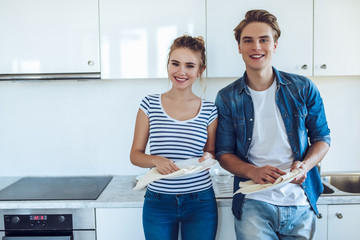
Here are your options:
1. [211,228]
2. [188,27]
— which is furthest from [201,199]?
[188,27]

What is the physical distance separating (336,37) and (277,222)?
3.43ft

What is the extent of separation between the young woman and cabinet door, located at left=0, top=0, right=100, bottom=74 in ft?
1.92

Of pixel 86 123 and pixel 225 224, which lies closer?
pixel 225 224

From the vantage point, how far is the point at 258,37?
1323 millimetres

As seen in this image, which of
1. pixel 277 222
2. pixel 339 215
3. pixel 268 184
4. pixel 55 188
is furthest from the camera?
pixel 55 188

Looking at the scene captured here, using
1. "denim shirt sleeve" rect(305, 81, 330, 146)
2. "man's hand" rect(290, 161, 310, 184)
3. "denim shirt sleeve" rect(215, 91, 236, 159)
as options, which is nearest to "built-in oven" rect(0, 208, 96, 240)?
"denim shirt sleeve" rect(215, 91, 236, 159)

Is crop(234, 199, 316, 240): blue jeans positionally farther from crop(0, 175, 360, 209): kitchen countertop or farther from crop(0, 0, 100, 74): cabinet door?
crop(0, 0, 100, 74): cabinet door

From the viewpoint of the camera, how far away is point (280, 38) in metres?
1.75

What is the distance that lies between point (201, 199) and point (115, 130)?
102cm

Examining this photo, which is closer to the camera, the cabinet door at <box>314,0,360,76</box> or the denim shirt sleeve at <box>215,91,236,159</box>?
the denim shirt sleeve at <box>215,91,236,159</box>

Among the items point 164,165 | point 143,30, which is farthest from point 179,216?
point 143,30

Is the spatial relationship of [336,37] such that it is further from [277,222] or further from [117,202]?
[117,202]

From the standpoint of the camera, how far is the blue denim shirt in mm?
1342

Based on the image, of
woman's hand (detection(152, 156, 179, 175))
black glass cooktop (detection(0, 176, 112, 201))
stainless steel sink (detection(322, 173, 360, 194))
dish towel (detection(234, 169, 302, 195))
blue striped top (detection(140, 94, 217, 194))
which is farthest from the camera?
stainless steel sink (detection(322, 173, 360, 194))
